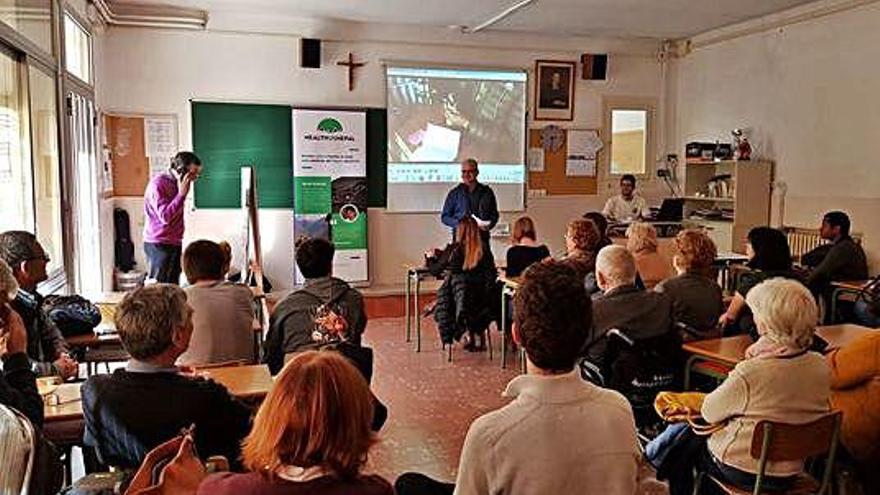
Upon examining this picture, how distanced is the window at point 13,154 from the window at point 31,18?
20 centimetres

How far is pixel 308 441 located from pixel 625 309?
231cm

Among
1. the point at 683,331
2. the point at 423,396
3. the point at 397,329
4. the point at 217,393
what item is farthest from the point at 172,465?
the point at 397,329

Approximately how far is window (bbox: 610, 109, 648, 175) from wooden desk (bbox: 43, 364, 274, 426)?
720 cm

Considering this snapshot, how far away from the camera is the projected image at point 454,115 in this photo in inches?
333

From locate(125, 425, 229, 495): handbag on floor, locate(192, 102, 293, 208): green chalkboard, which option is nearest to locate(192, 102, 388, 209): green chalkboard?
locate(192, 102, 293, 208): green chalkboard

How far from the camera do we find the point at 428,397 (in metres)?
4.97

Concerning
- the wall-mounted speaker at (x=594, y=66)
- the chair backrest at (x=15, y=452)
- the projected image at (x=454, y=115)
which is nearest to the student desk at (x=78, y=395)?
the chair backrest at (x=15, y=452)

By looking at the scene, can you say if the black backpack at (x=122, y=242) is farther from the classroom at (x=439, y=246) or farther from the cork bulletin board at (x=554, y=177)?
the cork bulletin board at (x=554, y=177)

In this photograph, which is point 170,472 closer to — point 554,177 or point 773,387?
point 773,387

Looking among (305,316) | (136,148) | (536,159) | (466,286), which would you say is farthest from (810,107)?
(136,148)

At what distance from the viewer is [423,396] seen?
5.00 m

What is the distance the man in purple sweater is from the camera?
6145 millimetres

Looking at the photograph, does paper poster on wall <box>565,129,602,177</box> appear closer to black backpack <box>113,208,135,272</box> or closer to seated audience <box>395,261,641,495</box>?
black backpack <box>113,208,135,272</box>

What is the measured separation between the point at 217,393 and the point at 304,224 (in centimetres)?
617
